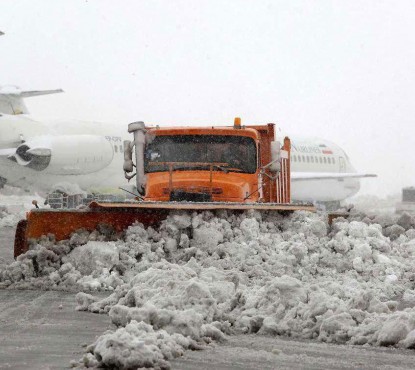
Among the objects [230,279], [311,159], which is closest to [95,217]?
[230,279]

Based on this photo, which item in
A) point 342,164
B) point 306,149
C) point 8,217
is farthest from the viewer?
point 342,164

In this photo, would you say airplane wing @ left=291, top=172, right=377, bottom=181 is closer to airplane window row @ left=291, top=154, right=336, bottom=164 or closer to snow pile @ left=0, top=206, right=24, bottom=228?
airplane window row @ left=291, top=154, right=336, bottom=164

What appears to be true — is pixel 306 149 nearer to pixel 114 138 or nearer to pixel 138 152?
pixel 114 138

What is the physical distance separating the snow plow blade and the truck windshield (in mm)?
2041

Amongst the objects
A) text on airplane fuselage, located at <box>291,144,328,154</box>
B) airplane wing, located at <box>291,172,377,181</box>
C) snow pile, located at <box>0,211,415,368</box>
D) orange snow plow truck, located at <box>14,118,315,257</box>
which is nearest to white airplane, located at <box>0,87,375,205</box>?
airplane wing, located at <box>291,172,377,181</box>

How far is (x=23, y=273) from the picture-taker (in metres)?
10.5

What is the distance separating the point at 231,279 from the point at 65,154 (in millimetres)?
18473

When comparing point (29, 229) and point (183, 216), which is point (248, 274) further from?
point (29, 229)

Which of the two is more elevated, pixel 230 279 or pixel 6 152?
pixel 6 152

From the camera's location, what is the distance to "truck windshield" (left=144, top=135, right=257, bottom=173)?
13.5 metres

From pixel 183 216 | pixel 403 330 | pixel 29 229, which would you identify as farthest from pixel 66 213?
pixel 403 330

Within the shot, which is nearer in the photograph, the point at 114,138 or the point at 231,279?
the point at 231,279

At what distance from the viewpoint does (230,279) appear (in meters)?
8.74

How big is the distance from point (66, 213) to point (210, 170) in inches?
113
